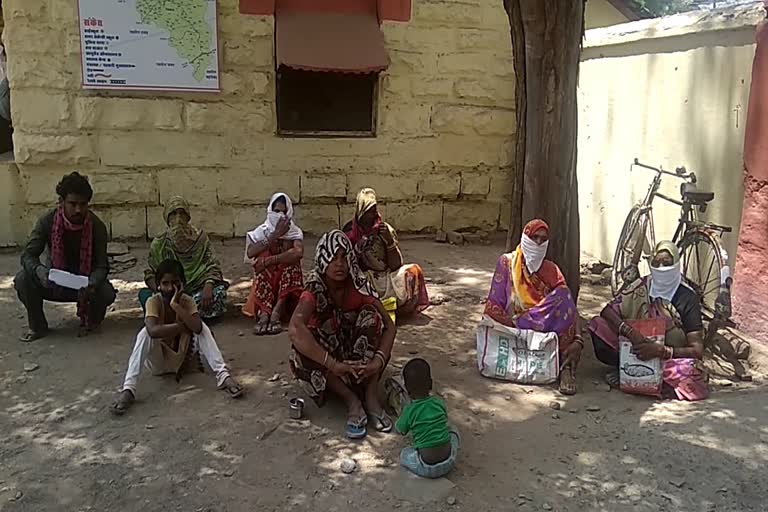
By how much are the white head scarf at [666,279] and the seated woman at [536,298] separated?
0.48 metres

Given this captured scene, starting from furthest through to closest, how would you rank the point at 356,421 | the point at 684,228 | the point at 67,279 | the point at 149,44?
1. the point at 149,44
2. the point at 684,228
3. the point at 67,279
4. the point at 356,421

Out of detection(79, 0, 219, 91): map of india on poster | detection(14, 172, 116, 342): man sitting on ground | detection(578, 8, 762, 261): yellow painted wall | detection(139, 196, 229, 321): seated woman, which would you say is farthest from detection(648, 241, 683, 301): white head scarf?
detection(79, 0, 219, 91): map of india on poster

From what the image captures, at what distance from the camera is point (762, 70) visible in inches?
190

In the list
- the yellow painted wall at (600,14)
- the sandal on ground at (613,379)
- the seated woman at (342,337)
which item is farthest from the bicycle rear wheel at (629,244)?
the yellow painted wall at (600,14)

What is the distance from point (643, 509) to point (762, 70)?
10.6 ft

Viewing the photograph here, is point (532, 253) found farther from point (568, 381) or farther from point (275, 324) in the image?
point (275, 324)

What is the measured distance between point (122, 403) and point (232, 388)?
22.3 inches

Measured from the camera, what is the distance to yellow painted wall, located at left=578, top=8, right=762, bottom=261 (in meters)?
5.27

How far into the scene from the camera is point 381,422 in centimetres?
366

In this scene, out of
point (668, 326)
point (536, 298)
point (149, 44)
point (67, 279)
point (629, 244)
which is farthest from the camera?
point (149, 44)

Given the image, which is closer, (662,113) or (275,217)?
(275,217)

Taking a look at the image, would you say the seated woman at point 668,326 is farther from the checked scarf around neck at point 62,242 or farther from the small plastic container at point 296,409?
the checked scarf around neck at point 62,242

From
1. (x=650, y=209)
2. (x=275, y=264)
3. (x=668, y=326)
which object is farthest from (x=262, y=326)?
(x=650, y=209)

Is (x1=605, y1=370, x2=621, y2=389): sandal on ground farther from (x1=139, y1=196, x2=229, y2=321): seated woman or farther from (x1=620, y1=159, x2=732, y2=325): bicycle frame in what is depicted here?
(x1=139, y1=196, x2=229, y2=321): seated woman
